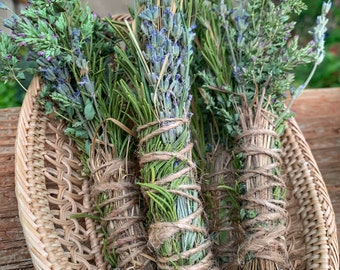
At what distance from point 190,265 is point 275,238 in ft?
0.63

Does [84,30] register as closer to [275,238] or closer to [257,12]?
[257,12]

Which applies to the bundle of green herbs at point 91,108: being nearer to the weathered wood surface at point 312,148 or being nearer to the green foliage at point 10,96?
the weathered wood surface at point 312,148

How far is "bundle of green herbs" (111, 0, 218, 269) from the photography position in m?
0.88

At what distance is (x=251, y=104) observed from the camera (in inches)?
39.3

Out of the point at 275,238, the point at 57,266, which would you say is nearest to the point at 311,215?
the point at 275,238

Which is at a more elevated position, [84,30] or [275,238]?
[84,30]

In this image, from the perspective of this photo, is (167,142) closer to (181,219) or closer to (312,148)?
(181,219)

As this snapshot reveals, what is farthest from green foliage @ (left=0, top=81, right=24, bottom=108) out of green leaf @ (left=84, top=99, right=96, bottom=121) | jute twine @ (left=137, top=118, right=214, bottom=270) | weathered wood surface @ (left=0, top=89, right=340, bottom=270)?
jute twine @ (left=137, top=118, right=214, bottom=270)

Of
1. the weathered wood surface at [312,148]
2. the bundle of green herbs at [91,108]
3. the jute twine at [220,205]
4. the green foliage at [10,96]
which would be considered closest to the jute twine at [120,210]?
the bundle of green herbs at [91,108]

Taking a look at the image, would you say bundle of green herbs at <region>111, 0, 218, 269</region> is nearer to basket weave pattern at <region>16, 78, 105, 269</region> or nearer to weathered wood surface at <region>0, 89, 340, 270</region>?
basket weave pattern at <region>16, 78, 105, 269</region>

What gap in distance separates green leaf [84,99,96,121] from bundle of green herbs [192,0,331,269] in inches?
10.2

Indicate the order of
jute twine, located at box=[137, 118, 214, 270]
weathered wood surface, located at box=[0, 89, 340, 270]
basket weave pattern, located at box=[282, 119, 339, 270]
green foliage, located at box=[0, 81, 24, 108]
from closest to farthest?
jute twine, located at box=[137, 118, 214, 270], basket weave pattern, located at box=[282, 119, 339, 270], weathered wood surface, located at box=[0, 89, 340, 270], green foliage, located at box=[0, 81, 24, 108]

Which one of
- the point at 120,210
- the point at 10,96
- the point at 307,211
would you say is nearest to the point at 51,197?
the point at 120,210

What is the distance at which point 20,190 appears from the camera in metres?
0.93
